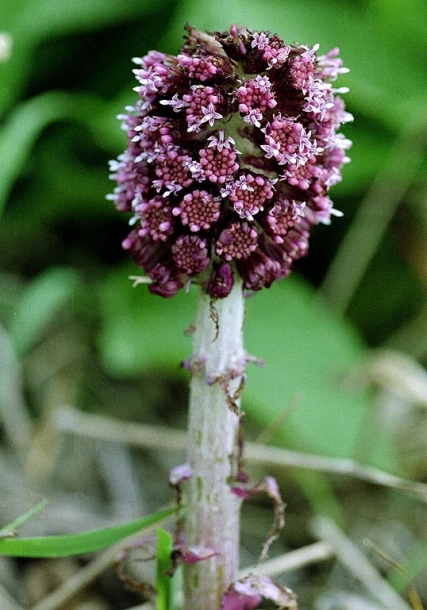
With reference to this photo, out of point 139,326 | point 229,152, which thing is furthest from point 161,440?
point 229,152

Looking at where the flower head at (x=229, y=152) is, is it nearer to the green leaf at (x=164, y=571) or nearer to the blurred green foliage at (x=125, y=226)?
the green leaf at (x=164, y=571)

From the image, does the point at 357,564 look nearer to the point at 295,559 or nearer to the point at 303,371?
the point at 295,559

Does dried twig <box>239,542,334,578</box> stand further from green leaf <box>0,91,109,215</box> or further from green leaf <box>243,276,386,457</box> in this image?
green leaf <box>0,91,109,215</box>

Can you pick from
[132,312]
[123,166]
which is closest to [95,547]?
[123,166]

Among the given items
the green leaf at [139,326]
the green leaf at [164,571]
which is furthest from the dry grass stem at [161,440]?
the green leaf at [164,571]

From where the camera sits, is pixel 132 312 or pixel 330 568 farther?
pixel 132 312

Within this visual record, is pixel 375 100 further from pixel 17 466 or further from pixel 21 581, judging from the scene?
pixel 21 581
